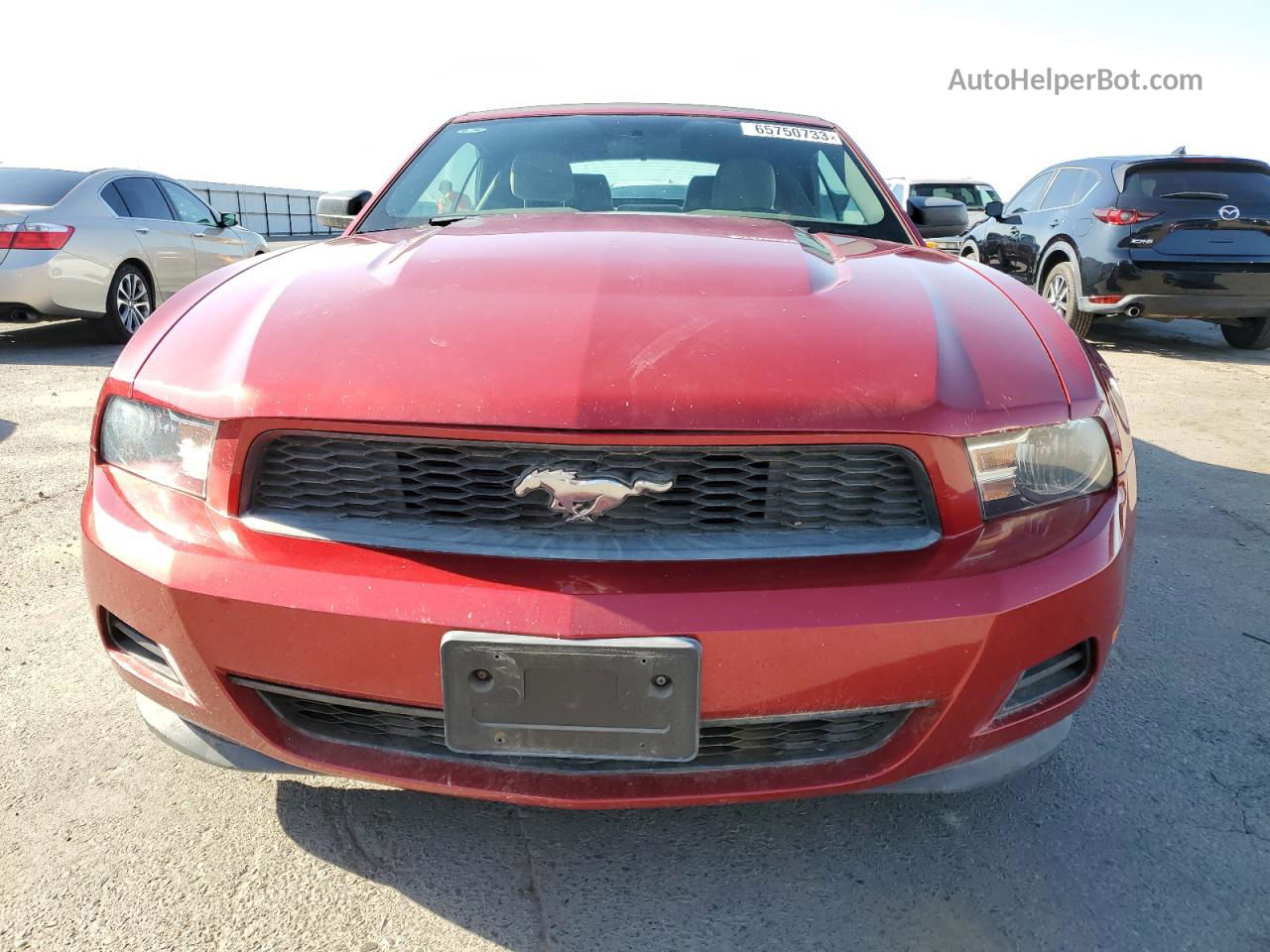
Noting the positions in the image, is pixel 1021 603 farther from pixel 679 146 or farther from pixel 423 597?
pixel 679 146

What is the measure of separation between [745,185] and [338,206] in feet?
4.32

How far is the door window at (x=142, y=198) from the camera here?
7566 mm

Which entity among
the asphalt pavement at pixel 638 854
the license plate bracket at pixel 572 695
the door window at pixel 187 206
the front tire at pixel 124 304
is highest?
the license plate bracket at pixel 572 695

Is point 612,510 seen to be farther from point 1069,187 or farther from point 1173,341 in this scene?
point 1173,341

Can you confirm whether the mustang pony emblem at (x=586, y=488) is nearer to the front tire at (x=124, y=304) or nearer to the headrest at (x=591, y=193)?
the headrest at (x=591, y=193)

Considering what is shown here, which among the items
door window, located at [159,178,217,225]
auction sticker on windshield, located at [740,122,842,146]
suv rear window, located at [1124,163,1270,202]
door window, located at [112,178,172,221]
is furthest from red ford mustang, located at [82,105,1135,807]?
door window, located at [159,178,217,225]

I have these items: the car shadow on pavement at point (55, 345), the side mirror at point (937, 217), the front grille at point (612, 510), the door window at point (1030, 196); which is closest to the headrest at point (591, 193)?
the side mirror at point (937, 217)

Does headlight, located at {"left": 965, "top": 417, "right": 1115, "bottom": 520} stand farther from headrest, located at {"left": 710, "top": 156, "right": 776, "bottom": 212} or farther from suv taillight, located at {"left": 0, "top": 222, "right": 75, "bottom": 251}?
suv taillight, located at {"left": 0, "top": 222, "right": 75, "bottom": 251}

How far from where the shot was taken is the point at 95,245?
23.0 ft

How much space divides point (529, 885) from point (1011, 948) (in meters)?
0.79

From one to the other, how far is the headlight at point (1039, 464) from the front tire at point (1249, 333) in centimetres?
772

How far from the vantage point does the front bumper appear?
4.44ft

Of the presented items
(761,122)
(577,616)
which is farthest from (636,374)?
(761,122)

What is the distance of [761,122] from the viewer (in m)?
3.03
